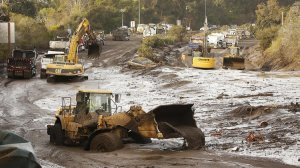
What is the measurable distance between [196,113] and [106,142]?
9578mm

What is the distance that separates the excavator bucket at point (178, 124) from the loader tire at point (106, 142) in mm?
1351

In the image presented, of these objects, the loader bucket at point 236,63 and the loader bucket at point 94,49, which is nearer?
the loader bucket at point 94,49

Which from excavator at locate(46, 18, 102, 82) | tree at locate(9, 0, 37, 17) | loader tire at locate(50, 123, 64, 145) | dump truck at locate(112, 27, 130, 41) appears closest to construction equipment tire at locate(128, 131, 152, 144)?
loader tire at locate(50, 123, 64, 145)

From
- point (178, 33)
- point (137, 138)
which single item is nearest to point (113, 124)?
point (137, 138)

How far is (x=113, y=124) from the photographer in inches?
710

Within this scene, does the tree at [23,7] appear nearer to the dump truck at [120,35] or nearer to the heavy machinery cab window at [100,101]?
the dump truck at [120,35]

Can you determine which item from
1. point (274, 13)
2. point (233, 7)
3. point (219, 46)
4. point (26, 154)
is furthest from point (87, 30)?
point (233, 7)

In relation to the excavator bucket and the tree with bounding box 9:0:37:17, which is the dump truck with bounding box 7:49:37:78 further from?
the tree with bounding box 9:0:37:17

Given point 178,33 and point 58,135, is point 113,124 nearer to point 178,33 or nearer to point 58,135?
point 58,135

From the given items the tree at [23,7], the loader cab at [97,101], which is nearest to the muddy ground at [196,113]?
the loader cab at [97,101]

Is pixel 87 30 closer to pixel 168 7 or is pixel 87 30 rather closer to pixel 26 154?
pixel 26 154

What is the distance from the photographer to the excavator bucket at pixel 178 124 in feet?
57.8

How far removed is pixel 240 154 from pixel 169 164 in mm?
2541

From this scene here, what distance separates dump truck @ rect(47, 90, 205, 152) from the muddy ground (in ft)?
1.36
